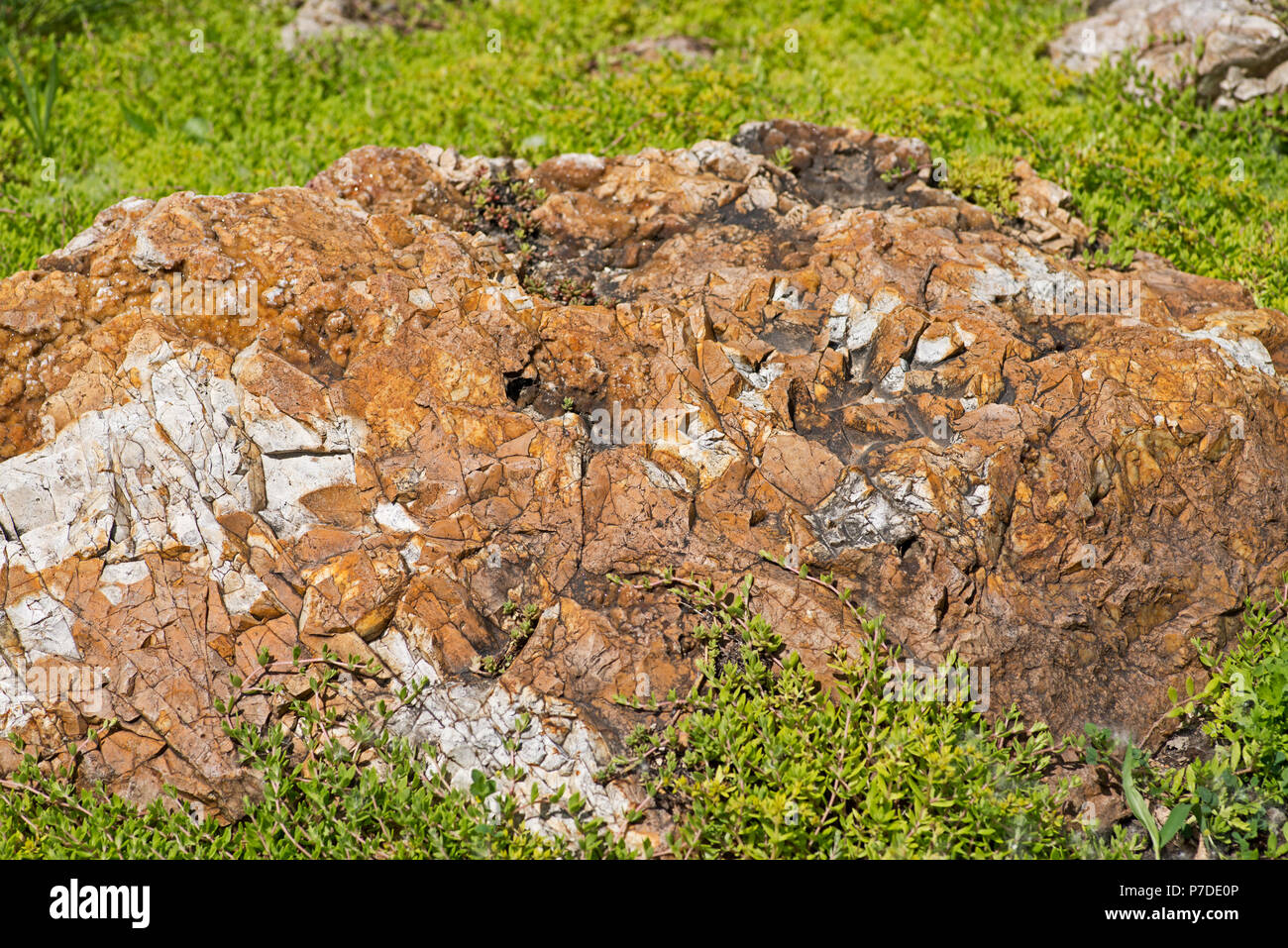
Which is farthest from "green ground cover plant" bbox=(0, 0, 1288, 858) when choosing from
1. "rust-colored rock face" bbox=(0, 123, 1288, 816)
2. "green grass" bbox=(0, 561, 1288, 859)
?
"rust-colored rock face" bbox=(0, 123, 1288, 816)

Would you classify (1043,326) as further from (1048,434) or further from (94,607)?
(94,607)

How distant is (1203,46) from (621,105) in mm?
6021

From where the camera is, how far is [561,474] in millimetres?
5500

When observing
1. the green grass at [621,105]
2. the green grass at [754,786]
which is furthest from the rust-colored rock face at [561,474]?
the green grass at [621,105]

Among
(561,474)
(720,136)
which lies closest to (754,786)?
(561,474)

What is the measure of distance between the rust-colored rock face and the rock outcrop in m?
4.21

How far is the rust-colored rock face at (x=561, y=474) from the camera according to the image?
504cm

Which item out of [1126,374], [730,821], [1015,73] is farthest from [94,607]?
[1015,73]

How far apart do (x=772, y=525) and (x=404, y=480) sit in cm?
216

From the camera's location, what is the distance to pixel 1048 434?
5809mm

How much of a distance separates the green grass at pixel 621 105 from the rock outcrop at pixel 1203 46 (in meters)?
0.29

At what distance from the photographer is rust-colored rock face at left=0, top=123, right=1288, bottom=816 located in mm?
5043

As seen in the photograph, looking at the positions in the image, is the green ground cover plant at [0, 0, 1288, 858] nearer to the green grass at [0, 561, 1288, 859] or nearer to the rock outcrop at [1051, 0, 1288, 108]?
the green grass at [0, 561, 1288, 859]
